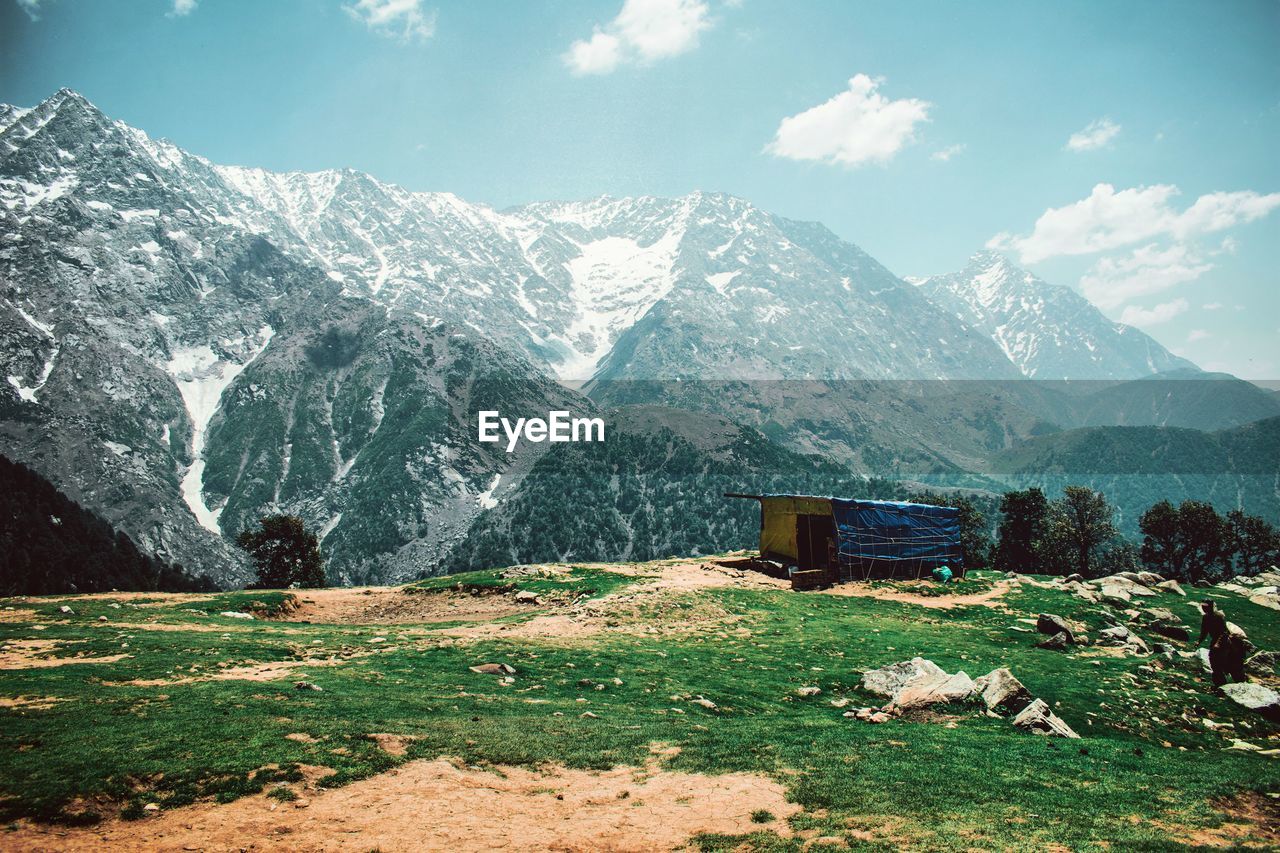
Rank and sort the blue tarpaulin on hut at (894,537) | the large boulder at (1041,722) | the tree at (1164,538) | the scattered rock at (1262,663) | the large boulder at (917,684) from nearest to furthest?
the large boulder at (1041,722) < the large boulder at (917,684) < the scattered rock at (1262,663) < the blue tarpaulin on hut at (894,537) < the tree at (1164,538)

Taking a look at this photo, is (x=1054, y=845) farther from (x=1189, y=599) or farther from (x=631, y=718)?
(x=1189, y=599)

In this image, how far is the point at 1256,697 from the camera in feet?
75.3

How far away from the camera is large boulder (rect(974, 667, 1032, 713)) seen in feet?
71.4

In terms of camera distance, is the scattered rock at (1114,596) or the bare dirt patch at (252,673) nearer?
the bare dirt patch at (252,673)

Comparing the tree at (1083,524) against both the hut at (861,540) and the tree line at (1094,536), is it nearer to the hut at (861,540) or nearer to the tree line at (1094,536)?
the tree line at (1094,536)

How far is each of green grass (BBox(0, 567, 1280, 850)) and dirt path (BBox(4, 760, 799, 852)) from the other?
62 cm

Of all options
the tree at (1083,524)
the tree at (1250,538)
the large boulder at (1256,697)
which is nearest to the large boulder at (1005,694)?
the large boulder at (1256,697)

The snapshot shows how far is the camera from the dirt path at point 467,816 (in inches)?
456

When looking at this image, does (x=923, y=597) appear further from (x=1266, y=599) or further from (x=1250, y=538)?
(x=1250, y=538)

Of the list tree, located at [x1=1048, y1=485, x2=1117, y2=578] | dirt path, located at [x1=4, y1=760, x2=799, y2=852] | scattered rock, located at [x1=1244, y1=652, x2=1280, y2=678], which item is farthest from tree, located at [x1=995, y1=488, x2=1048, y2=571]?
dirt path, located at [x1=4, y1=760, x2=799, y2=852]

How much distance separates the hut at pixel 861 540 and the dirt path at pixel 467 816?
3663cm

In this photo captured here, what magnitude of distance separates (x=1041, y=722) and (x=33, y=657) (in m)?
33.6

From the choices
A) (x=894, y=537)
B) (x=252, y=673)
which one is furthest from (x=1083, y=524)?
(x=252, y=673)

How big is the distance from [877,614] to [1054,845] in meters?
29.3
